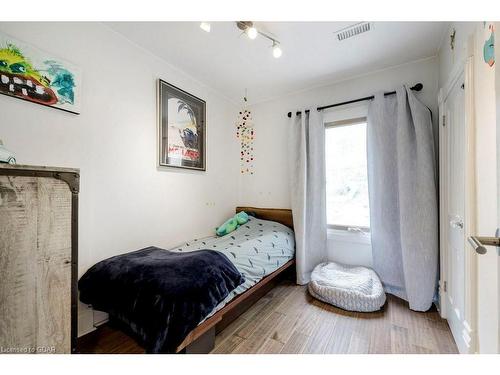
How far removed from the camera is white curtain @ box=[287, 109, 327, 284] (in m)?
2.50

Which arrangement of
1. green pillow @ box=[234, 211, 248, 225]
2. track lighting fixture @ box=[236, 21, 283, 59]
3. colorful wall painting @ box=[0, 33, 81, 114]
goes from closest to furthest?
1. colorful wall painting @ box=[0, 33, 81, 114]
2. track lighting fixture @ box=[236, 21, 283, 59]
3. green pillow @ box=[234, 211, 248, 225]

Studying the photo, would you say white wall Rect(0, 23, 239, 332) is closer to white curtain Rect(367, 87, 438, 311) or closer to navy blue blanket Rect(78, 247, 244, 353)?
navy blue blanket Rect(78, 247, 244, 353)

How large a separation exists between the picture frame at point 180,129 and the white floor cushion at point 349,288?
1.88 m

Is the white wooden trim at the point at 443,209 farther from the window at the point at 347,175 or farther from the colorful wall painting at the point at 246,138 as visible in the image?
the colorful wall painting at the point at 246,138

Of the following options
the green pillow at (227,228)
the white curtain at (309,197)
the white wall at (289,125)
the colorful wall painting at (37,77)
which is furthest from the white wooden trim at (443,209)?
the colorful wall painting at (37,77)

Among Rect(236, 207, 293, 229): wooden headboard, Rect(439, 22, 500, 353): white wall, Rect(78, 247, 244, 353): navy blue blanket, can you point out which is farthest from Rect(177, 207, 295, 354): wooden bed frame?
Rect(439, 22, 500, 353): white wall

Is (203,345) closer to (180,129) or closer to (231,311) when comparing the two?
(231,311)

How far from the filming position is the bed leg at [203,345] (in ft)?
4.19

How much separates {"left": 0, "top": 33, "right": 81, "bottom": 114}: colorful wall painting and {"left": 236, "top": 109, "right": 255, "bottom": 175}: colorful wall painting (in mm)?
2022

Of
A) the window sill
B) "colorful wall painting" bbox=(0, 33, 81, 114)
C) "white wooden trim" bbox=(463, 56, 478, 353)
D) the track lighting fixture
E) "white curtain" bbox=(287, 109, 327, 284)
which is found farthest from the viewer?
"white curtain" bbox=(287, 109, 327, 284)

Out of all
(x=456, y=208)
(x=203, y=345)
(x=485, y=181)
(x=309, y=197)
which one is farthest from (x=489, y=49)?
(x=203, y=345)
